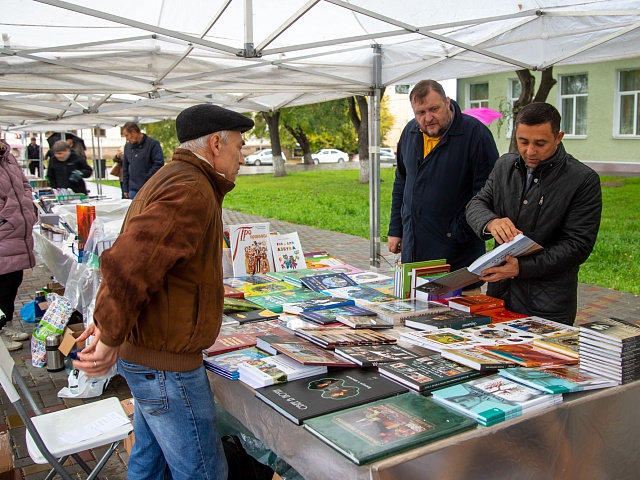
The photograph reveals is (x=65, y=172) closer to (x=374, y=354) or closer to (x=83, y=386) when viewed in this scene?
(x=83, y=386)

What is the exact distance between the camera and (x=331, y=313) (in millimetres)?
2885

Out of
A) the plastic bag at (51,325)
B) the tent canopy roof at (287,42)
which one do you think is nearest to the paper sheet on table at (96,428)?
the plastic bag at (51,325)

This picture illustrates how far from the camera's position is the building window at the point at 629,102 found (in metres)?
19.9

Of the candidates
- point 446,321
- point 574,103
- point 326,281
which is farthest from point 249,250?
point 574,103

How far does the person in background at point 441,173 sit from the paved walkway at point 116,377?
2214 mm

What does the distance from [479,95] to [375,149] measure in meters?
20.6

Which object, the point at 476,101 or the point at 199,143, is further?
the point at 476,101

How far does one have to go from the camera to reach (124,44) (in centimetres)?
536

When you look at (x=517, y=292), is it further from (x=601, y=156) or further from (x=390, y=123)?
(x=390, y=123)

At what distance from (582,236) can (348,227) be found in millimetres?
9145

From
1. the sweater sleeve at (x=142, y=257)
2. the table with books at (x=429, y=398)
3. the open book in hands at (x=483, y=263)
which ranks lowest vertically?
the table with books at (x=429, y=398)

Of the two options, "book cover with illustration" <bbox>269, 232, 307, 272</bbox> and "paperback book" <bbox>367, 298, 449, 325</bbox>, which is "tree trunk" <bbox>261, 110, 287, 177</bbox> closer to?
"book cover with illustration" <bbox>269, 232, 307, 272</bbox>

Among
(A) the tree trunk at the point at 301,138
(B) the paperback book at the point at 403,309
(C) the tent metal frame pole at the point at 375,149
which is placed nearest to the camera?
(B) the paperback book at the point at 403,309

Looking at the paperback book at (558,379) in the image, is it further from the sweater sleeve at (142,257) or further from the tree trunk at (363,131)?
the tree trunk at (363,131)
